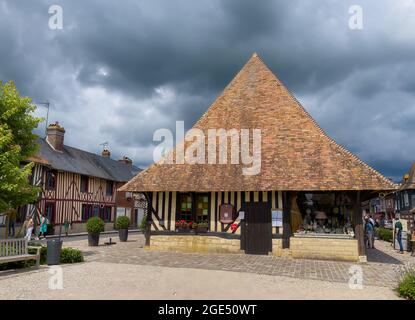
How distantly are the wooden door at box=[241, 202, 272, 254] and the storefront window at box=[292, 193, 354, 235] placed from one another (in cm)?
108

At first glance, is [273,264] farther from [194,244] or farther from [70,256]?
[70,256]

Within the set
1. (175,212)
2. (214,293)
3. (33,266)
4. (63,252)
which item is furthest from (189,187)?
(214,293)

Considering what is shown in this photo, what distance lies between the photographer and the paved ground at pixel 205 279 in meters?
5.89

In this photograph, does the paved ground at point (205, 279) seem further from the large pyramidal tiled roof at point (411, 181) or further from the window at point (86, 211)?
the large pyramidal tiled roof at point (411, 181)

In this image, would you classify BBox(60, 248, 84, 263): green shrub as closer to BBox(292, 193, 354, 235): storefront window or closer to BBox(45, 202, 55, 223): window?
BBox(292, 193, 354, 235): storefront window

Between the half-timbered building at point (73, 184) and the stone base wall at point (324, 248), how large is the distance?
1554cm

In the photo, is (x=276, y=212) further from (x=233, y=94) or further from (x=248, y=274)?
(x=233, y=94)

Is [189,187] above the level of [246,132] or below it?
below

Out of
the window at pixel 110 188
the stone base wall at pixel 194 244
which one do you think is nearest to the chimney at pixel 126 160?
the window at pixel 110 188

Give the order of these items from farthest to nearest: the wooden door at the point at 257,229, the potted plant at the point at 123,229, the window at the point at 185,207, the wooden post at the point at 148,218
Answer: the potted plant at the point at 123,229 < the wooden post at the point at 148,218 < the window at the point at 185,207 < the wooden door at the point at 257,229

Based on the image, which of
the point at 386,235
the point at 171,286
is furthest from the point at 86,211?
the point at 171,286
